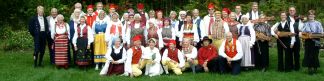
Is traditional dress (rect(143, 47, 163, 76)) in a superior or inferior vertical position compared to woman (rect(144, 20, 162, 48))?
inferior

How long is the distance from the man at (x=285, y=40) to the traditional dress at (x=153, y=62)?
7.08 ft

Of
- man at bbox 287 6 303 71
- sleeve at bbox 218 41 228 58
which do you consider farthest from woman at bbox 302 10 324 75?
sleeve at bbox 218 41 228 58

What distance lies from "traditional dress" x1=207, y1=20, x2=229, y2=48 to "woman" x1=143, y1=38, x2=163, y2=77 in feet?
3.76

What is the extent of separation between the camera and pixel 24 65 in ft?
36.8

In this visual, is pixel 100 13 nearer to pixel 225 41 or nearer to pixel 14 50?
pixel 225 41

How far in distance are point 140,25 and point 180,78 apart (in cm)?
156

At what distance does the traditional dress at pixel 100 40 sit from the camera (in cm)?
1076

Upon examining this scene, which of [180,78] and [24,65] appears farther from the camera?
[24,65]

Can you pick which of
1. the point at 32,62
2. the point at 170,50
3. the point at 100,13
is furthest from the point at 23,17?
the point at 170,50

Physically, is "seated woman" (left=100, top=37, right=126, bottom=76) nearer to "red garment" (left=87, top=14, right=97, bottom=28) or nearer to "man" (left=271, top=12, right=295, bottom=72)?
"red garment" (left=87, top=14, right=97, bottom=28)

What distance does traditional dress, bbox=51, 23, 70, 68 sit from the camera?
10.8 metres

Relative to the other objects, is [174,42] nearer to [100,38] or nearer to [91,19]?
[100,38]

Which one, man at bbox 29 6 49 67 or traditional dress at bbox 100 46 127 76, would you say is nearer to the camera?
traditional dress at bbox 100 46 127 76

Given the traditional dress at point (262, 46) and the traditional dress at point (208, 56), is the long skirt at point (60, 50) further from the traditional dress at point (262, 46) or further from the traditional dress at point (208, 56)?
the traditional dress at point (262, 46)
